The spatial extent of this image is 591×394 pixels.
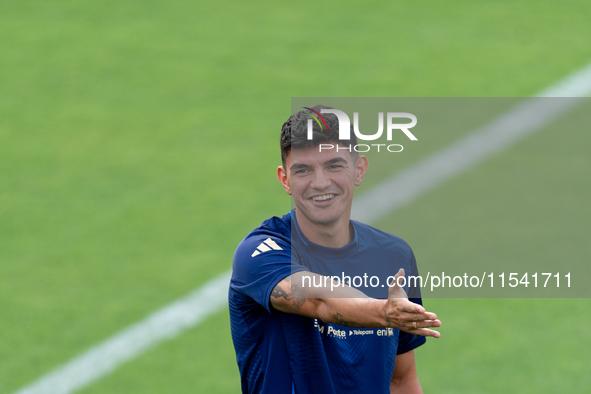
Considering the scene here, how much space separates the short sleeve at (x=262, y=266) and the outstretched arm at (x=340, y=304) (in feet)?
0.14

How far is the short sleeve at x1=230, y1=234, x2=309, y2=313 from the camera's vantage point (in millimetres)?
3488

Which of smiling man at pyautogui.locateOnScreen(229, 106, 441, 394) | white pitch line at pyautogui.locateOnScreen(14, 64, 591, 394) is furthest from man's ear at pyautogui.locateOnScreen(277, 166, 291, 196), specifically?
white pitch line at pyautogui.locateOnScreen(14, 64, 591, 394)

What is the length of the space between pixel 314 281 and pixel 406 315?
55 centimetres

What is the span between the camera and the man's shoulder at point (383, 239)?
12.5ft

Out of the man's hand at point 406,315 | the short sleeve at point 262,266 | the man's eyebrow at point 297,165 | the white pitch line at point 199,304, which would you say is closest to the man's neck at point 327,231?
the short sleeve at point 262,266

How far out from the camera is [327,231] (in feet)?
12.2

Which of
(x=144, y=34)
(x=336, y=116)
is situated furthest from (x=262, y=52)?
(x=336, y=116)

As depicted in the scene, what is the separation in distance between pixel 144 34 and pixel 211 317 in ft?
15.6

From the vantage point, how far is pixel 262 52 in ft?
34.4

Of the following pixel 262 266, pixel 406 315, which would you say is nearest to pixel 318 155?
pixel 262 266

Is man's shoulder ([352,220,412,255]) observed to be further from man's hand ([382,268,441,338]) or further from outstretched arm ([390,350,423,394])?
man's hand ([382,268,441,338])

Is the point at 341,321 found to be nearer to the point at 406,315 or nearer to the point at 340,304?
the point at 340,304

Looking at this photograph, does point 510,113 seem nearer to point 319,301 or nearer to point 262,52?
point 262,52

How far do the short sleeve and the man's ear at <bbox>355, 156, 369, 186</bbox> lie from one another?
15.4 inches
